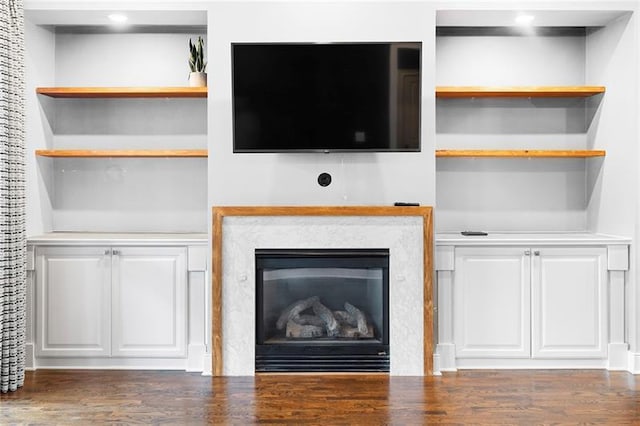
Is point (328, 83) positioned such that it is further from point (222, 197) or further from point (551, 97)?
point (551, 97)

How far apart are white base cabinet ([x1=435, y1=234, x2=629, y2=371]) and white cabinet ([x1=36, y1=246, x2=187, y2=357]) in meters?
1.71

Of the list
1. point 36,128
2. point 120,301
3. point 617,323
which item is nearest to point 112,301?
point 120,301

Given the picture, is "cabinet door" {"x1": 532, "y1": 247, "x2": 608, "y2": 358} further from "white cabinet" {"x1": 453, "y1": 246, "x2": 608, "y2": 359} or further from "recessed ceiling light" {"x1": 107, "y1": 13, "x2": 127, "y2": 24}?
"recessed ceiling light" {"x1": 107, "y1": 13, "x2": 127, "y2": 24}

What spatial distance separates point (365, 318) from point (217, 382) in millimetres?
1011

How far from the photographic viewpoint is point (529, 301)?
13.2ft

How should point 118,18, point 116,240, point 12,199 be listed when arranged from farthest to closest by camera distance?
point 118,18 < point 116,240 < point 12,199

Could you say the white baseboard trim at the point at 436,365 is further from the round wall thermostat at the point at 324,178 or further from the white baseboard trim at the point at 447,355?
the round wall thermostat at the point at 324,178

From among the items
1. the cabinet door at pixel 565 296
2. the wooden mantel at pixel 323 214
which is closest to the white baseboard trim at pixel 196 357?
the wooden mantel at pixel 323 214

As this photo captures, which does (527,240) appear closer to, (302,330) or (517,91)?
(517,91)

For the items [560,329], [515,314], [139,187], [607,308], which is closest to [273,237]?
[139,187]

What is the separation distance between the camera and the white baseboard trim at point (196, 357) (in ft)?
13.2

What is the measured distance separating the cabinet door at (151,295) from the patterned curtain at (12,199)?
569 millimetres

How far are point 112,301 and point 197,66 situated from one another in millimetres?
1655

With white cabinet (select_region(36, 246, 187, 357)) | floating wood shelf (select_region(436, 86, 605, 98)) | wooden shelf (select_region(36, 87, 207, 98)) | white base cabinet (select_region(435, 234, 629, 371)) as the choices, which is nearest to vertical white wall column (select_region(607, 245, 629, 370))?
white base cabinet (select_region(435, 234, 629, 371))
